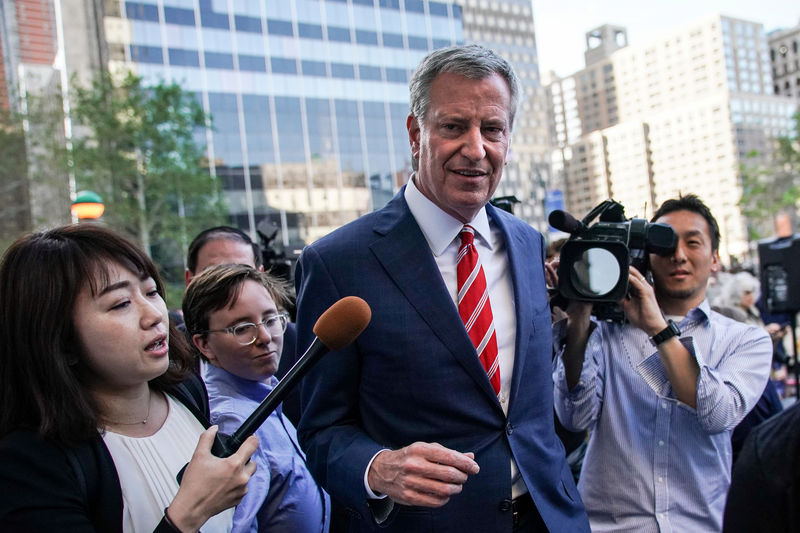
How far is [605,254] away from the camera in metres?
2.15

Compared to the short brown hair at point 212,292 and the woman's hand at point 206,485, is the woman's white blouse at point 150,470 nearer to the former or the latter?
the woman's hand at point 206,485

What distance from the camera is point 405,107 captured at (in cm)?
4553

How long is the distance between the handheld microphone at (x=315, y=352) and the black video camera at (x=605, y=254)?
3.24 ft

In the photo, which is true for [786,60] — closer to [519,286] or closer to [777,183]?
[777,183]

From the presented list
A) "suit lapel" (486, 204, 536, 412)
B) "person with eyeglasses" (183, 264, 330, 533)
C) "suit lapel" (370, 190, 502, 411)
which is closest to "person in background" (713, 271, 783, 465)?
"suit lapel" (486, 204, 536, 412)

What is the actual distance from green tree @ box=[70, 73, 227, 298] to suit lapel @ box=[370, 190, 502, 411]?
79.4 ft

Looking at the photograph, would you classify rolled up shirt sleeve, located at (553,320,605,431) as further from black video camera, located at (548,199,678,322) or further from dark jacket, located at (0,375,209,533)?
dark jacket, located at (0,375,209,533)

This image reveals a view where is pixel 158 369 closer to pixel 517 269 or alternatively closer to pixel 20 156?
pixel 517 269

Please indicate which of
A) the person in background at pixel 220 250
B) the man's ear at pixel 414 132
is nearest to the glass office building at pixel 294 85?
the person in background at pixel 220 250

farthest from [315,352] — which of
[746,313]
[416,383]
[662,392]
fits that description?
[746,313]

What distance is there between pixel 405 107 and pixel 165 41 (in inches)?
631

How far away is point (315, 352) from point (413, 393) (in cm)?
58

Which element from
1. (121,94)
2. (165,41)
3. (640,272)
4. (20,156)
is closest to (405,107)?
(165,41)

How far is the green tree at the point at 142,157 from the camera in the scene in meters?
24.3
